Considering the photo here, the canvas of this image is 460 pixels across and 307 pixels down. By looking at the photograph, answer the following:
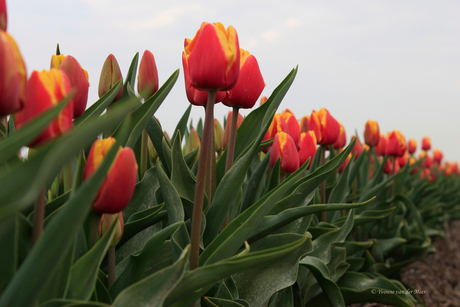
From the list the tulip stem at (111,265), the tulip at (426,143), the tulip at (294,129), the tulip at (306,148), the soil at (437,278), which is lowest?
the soil at (437,278)

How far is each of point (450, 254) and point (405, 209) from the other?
1392 millimetres

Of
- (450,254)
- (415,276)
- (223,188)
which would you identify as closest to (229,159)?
(223,188)

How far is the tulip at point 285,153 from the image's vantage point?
3.03ft

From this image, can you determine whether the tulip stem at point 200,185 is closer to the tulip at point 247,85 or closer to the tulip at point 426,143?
the tulip at point 247,85

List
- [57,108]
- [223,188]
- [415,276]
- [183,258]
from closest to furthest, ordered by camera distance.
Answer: [57,108]
[183,258]
[223,188]
[415,276]

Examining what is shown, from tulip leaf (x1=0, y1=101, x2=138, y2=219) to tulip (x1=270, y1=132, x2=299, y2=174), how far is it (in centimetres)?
Result: 59

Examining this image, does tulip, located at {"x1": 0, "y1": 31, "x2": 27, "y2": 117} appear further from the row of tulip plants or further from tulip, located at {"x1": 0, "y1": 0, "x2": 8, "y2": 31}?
tulip, located at {"x1": 0, "y1": 0, "x2": 8, "y2": 31}

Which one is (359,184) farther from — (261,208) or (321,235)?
(261,208)

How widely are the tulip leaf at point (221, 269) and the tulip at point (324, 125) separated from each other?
0.91 m

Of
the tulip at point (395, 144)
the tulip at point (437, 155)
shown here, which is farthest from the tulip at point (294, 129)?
the tulip at point (437, 155)

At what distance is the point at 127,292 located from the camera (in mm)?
481

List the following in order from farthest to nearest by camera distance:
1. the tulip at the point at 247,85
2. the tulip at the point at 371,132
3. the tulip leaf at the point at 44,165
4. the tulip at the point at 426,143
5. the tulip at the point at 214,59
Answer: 1. the tulip at the point at 426,143
2. the tulip at the point at 371,132
3. the tulip at the point at 247,85
4. the tulip at the point at 214,59
5. the tulip leaf at the point at 44,165

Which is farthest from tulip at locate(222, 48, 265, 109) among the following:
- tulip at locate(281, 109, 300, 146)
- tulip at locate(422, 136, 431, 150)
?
tulip at locate(422, 136, 431, 150)

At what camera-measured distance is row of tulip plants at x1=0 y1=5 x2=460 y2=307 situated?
37 cm
